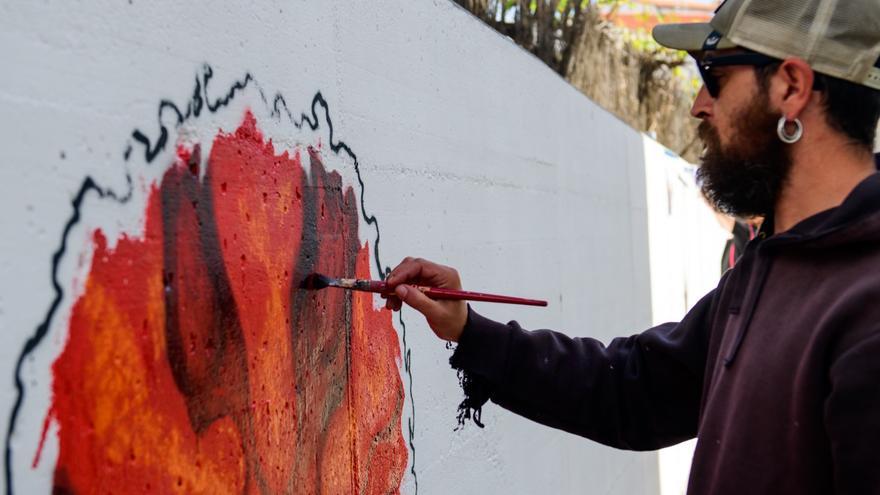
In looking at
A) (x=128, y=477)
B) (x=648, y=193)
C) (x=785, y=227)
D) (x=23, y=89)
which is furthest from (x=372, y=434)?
(x=648, y=193)

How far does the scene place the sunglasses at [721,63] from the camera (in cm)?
206

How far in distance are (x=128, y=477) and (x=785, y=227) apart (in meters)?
1.37

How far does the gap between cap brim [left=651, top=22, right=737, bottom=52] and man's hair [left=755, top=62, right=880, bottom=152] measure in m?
0.23

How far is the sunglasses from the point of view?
206 cm

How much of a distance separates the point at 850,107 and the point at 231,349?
51.9 inches

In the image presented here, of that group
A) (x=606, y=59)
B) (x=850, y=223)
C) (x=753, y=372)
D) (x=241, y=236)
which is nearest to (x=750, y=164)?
(x=850, y=223)

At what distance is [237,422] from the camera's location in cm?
179

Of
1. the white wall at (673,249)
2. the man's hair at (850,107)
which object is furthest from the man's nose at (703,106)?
the white wall at (673,249)

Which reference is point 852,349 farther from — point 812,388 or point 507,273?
point 507,273

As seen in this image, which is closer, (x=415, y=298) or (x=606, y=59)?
(x=415, y=298)

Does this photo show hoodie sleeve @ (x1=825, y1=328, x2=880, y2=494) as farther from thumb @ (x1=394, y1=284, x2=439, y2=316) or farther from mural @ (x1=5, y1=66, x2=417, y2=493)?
mural @ (x1=5, y1=66, x2=417, y2=493)

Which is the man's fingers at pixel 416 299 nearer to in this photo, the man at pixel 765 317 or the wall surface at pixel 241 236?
the man at pixel 765 317

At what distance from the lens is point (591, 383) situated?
2.32 metres

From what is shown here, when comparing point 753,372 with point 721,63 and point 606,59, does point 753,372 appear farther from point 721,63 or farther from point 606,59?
point 606,59
